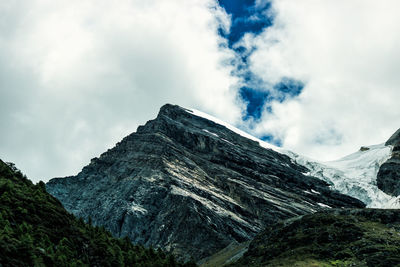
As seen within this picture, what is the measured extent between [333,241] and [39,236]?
6074 cm

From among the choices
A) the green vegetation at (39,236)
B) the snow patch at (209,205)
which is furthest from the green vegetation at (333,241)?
the snow patch at (209,205)

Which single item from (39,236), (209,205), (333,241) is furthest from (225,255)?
(39,236)

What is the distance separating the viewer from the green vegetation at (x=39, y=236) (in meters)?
53.9

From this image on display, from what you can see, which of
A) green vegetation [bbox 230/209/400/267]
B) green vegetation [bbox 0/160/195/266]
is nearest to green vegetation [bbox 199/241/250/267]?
green vegetation [bbox 230/209/400/267]

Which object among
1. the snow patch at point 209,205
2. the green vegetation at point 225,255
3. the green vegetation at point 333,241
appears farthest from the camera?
the snow patch at point 209,205

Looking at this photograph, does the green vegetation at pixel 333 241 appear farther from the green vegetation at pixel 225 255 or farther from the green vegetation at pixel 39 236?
the green vegetation at pixel 39 236

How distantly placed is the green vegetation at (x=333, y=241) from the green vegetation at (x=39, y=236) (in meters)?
30.8

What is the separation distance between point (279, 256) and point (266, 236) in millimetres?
19690

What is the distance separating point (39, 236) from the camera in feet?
213

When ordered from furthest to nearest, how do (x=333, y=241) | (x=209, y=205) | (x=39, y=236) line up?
1. (x=209, y=205)
2. (x=333, y=241)
3. (x=39, y=236)

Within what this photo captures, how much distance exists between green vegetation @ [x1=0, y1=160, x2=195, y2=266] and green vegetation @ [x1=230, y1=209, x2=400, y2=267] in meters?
30.8

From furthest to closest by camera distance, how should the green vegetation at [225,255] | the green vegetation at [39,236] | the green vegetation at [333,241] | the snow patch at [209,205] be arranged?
1. the snow patch at [209,205]
2. the green vegetation at [225,255]
3. the green vegetation at [333,241]
4. the green vegetation at [39,236]

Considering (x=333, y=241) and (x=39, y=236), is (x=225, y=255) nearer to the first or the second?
(x=333, y=241)

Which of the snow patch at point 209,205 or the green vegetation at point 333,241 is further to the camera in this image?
the snow patch at point 209,205
